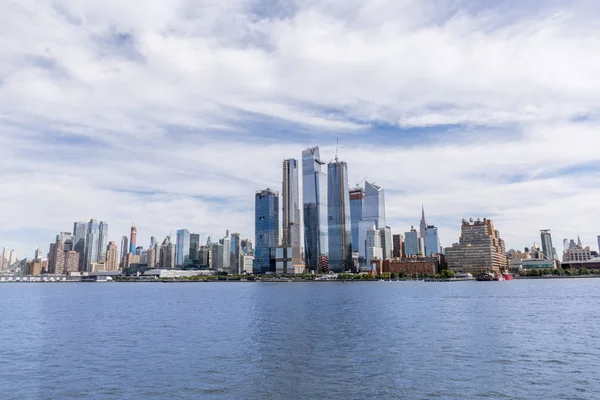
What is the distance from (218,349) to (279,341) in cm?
781

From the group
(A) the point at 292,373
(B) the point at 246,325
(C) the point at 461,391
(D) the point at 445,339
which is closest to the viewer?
(C) the point at 461,391

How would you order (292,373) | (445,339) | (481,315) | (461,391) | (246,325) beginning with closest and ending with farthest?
(461,391) < (292,373) < (445,339) < (246,325) < (481,315)

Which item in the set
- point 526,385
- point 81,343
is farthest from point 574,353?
point 81,343

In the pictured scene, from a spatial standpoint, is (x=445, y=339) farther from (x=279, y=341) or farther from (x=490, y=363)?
(x=279, y=341)

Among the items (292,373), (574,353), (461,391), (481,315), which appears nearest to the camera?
(461,391)

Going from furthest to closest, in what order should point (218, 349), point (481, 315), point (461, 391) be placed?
1. point (481, 315)
2. point (218, 349)
3. point (461, 391)

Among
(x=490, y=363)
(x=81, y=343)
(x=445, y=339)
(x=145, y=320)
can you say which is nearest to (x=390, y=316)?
(x=445, y=339)

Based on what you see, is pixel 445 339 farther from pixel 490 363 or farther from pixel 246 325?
pixel 246 325

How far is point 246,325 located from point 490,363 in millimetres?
38212

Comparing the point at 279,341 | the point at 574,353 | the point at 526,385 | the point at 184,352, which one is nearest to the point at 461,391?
the point at 526,385

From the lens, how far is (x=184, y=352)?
46.7m

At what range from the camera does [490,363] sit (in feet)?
131

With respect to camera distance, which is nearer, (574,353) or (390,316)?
(574,353)

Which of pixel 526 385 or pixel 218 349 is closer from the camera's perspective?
pixel 526 385
